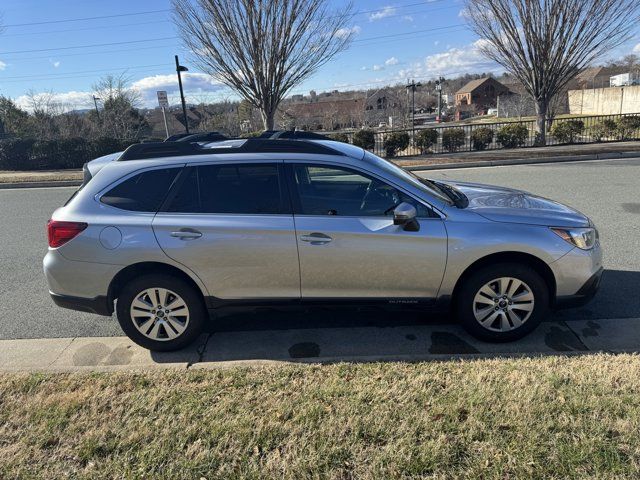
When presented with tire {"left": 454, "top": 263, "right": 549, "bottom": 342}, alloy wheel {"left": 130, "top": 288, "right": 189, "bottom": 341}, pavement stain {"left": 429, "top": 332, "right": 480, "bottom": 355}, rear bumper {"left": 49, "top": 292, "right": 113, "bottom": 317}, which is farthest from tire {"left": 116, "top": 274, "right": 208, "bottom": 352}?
tire {"left": 454, "top": 263, "right": 549, "bottom": 342}

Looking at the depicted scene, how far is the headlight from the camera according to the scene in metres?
3.49

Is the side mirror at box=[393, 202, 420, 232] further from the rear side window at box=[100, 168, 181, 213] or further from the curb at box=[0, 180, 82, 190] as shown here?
the curb at box=[0, 180, 82, 190]

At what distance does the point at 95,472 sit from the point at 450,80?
129 m

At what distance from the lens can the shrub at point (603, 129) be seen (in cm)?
1912

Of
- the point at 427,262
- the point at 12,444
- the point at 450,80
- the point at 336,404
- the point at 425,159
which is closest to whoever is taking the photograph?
the point at 12,444

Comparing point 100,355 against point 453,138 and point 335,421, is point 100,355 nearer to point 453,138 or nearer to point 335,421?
point 335,421

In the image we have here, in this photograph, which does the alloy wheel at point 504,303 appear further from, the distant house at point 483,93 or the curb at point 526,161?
the distant house at point 483,93

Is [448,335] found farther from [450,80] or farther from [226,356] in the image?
[450,80]

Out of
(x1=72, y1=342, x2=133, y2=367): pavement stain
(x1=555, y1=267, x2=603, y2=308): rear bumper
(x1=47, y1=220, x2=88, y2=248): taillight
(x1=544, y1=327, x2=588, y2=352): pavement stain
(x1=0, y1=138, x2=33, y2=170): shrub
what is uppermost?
(x1=0, y1=138, x2=33, y2=170): shrub

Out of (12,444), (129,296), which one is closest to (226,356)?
(129,296)

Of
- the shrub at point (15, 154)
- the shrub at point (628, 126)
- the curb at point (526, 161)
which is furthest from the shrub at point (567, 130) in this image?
the shrub at point (15, 154)

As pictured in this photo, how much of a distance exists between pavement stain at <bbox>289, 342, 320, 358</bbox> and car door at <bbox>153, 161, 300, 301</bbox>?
0.44 m

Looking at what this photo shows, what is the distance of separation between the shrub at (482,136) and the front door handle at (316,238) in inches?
671

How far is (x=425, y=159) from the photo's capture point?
1706cm
